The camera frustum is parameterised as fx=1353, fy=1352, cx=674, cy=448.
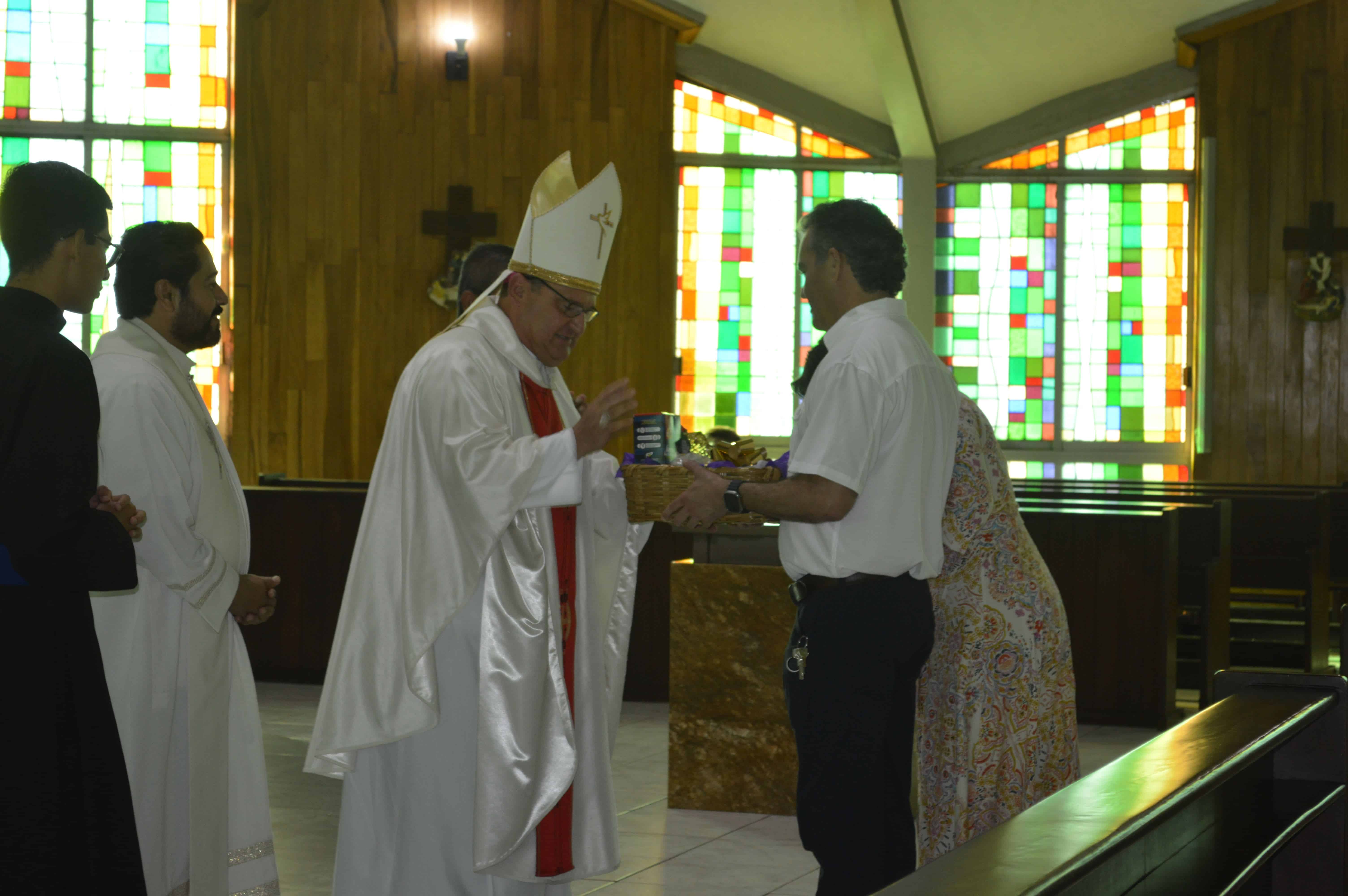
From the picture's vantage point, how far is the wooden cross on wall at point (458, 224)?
365 inches

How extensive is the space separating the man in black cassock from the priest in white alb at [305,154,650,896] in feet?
2.47

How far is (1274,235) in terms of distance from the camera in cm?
973

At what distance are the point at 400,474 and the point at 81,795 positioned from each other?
960mm

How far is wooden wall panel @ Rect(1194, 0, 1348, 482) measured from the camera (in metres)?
9.61

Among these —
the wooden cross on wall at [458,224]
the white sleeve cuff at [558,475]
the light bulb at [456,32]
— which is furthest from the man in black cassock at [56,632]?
the light bulb at [456,32]

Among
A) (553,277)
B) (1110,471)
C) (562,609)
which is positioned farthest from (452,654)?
(1110,471)

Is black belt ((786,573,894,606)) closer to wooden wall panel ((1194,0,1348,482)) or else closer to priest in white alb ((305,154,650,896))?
priest in white alb ((305,154,650,896))

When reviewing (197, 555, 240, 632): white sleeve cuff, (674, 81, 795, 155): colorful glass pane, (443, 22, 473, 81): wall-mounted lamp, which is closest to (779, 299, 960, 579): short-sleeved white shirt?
(197, 555, 240, 632): white sleeve cuff

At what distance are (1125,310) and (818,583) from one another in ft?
28.2

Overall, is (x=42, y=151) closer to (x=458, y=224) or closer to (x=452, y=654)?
(x=458, y=224)

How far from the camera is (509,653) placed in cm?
254

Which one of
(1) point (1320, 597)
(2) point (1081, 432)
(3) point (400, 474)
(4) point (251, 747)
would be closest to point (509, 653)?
(3) point (400, 474)

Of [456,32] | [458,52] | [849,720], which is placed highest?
[456,32]

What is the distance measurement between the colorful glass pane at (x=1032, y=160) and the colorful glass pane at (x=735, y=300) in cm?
159
